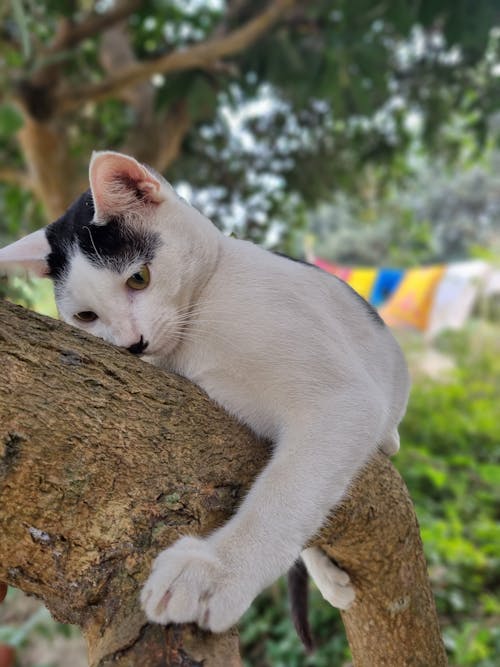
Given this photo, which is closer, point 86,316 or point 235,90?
point 86,316

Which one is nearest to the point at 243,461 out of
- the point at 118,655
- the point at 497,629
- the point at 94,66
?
the point at 118,655

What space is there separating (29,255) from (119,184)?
9.7 inches

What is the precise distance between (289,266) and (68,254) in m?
0.49

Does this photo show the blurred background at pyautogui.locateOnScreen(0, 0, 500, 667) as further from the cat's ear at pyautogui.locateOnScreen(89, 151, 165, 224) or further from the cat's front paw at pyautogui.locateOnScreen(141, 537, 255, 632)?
the cat's front paw at pyautogui.locateOnScreen(141, 537, 255, 632)

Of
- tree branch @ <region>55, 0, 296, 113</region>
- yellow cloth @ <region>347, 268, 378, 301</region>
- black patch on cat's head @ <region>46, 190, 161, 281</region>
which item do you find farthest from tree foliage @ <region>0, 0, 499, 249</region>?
yellow cloth @ <region>347, 268, 378, 301</region>

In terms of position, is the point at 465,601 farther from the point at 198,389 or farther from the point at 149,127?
the point at 149,127

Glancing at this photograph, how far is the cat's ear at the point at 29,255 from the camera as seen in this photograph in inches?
46.8

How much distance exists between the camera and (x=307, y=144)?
5352 mm

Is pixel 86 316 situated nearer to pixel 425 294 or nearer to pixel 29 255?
pixel 29 255

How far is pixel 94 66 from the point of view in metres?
4.57

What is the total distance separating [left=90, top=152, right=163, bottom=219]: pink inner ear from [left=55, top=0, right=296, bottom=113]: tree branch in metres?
2.25

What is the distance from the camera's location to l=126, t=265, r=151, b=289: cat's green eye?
1201mm

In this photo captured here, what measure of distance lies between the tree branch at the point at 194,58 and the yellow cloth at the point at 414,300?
397 cm

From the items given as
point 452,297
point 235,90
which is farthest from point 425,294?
point 235,90
